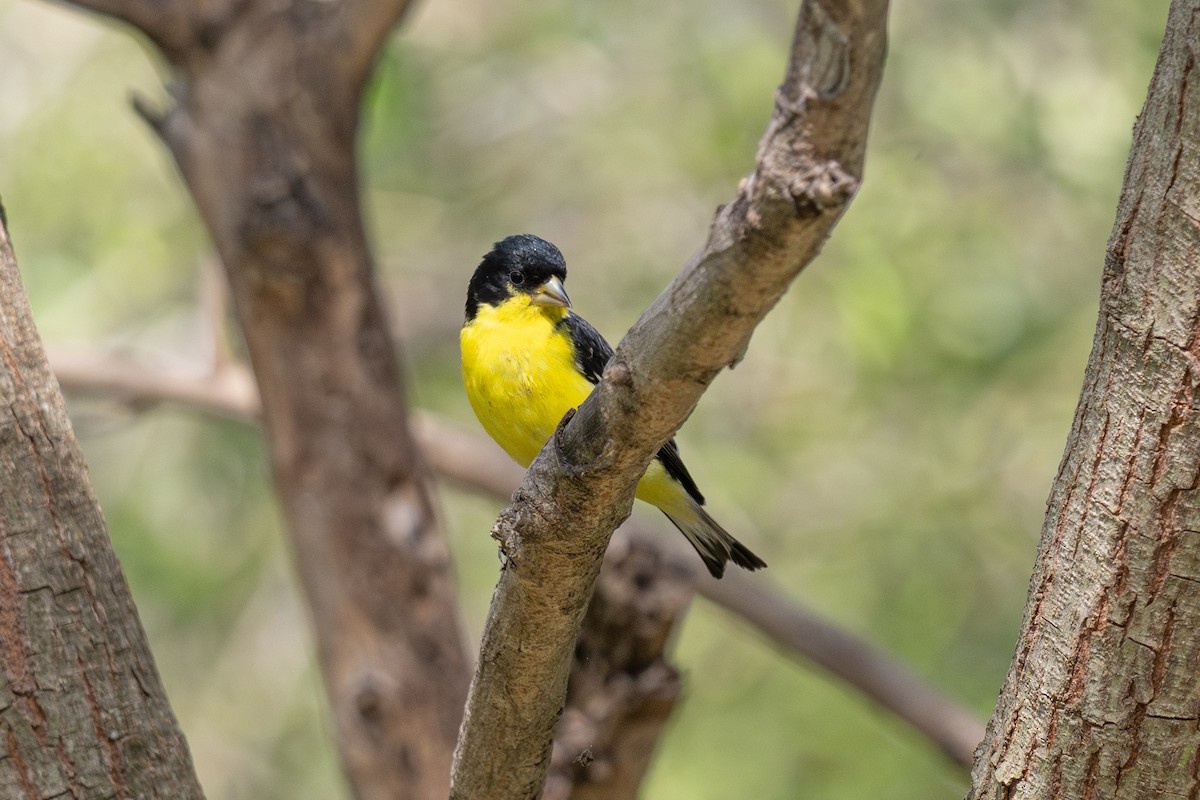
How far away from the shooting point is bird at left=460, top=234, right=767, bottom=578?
4.17 m

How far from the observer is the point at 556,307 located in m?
4.51

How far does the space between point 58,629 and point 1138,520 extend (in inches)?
82.0

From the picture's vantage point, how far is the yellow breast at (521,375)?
415 cm

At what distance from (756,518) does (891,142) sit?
260 cm

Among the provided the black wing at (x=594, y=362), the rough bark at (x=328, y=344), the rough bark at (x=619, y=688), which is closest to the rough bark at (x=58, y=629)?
the rough bark at (x=619, y=688)

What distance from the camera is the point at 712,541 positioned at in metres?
4.58

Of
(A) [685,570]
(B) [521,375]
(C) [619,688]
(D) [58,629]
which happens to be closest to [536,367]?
(B) [521,375]

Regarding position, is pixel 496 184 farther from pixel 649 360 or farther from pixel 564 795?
pixel 649 360

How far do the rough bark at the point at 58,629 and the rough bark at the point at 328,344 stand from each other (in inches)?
90.5

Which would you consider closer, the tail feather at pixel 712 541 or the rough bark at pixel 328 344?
the tail feather at pixel 712 541

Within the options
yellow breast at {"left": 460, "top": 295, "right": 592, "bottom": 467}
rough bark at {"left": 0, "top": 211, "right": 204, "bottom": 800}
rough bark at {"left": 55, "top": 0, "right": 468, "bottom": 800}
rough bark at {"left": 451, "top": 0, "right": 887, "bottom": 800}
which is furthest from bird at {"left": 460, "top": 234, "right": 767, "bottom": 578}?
rough bark at {"left": 0, "top": 211, "right": 204, "bottom": 800}

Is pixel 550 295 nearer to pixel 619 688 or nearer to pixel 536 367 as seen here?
pixel 536 367

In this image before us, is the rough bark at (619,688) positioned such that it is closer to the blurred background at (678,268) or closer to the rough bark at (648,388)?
the rough bark at (648,388)

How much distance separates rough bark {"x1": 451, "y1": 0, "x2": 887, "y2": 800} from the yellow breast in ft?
4.92
